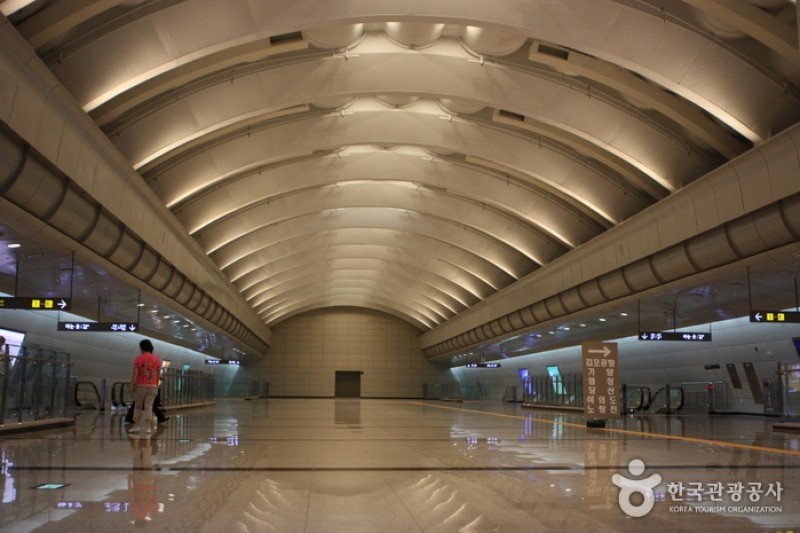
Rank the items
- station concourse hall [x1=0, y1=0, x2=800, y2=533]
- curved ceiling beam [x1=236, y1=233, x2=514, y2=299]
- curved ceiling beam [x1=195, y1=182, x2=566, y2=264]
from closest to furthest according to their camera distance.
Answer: station concourse hall [x1=0, y1=0, x2=800, y2=533] < curved ceiling beam [x1=195, y1=182, x2=566, y2=264] < curved ceiling beam [x1=236, y1=233, x2=514, y2=299]

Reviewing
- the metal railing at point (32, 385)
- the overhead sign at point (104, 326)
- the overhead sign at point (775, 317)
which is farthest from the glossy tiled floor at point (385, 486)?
the overhead sign at point (104, 326)

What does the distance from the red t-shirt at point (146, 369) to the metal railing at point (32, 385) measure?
213cm

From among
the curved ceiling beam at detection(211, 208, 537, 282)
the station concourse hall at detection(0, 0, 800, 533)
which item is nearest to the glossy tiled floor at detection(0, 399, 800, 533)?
the station concourse hall at detection(0, 0, 800, 533)

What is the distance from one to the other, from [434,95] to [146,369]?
937 centimetres

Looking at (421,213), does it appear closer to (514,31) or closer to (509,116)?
(509,116)

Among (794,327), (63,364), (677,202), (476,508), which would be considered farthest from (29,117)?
(794,327)

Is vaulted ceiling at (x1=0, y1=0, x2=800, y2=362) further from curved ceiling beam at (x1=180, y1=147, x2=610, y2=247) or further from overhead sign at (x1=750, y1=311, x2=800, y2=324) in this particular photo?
overhead sign at (x1=750, y1=311, x2=800, y2=324)

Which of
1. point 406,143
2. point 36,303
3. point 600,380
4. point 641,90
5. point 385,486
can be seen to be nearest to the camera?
point 385,486

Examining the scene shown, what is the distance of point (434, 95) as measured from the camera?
57.0 ft

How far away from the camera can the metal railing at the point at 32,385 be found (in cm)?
1216

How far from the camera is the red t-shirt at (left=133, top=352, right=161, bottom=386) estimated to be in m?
12.5

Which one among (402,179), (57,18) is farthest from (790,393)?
(57,18)

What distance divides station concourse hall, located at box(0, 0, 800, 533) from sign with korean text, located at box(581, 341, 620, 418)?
54 millimetres

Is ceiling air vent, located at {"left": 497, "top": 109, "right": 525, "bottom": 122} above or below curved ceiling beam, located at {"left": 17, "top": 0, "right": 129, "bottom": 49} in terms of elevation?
above
